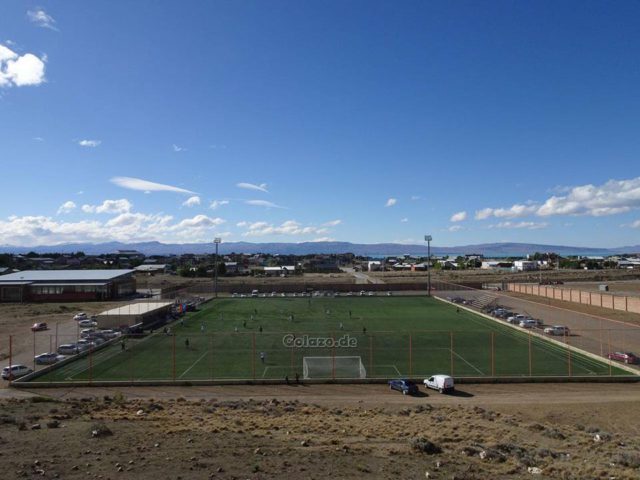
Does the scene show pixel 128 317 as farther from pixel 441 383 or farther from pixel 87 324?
pixel 441 383

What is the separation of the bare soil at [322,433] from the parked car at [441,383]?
0.71 metres

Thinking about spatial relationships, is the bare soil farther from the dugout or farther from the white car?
the white car

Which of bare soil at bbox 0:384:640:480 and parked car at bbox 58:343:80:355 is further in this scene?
parked car at bbox 58:343:80:355

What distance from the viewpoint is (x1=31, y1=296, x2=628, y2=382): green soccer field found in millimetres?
31922

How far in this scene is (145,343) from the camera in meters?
42.8

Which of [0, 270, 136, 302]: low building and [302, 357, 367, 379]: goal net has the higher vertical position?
[0, 270, 136, 302]: low building

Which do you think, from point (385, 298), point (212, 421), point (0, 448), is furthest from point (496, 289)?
point (0, 448)

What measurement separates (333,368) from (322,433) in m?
12.1

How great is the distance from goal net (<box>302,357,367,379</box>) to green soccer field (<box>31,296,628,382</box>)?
7 centimetres

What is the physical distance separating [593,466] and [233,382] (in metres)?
20.4

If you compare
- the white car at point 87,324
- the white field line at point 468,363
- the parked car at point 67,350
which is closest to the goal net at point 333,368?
the white field line at point 468,363

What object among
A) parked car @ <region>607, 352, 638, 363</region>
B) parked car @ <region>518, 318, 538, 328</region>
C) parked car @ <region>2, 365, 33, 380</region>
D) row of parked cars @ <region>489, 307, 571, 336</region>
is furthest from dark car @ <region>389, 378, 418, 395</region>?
parked car @ <region>518, 318, 538, 328</region>

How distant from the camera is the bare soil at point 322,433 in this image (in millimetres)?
13648

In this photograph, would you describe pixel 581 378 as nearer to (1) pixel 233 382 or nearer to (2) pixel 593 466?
(2) pixel 593 466
